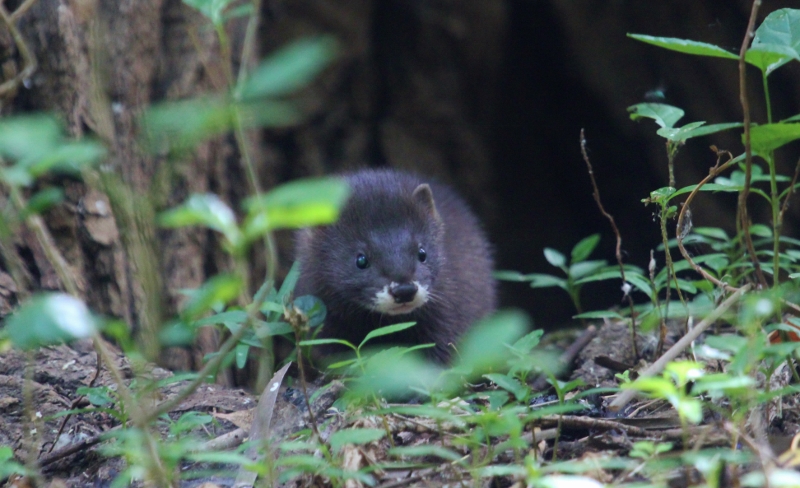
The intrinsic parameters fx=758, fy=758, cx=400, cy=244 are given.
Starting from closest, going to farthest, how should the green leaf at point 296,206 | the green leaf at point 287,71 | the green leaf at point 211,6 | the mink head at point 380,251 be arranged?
the green leaf at point 296,206, the green leaf at point 287,71, the green leaf at point 211,6, the mink head at point 380,251

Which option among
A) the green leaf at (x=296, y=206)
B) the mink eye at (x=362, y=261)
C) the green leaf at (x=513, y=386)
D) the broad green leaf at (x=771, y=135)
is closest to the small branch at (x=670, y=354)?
the green leaf at (x=513, y=386)

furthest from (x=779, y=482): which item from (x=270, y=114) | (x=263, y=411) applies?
(x=263, y=411)

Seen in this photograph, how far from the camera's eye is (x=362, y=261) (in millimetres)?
4871

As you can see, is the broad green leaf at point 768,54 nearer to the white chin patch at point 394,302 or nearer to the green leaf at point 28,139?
the green leaf at point 28,139

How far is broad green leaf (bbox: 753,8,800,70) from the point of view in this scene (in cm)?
263

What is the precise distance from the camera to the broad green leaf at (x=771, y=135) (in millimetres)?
2473

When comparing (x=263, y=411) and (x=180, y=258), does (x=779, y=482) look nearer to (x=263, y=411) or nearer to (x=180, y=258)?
(x=263, y=411)

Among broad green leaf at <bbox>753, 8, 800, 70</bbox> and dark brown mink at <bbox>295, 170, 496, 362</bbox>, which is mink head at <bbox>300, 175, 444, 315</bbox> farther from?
broad green leaf at <bbox>753, 8, 800, 70</bbox>

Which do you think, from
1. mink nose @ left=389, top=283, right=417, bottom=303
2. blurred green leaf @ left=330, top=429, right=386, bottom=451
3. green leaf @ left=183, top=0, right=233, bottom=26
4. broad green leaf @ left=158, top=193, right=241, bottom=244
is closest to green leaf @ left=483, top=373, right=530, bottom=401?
blurred green leaf @ left=330, top=429, right=386, bottom=451

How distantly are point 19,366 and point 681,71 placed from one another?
5.72 meters

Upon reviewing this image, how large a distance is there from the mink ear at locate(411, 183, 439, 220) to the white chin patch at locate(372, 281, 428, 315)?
765mm

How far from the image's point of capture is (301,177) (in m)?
8.09

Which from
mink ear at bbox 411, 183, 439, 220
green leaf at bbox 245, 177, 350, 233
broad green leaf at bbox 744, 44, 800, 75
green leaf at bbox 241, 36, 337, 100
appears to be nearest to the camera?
green leaf at bbox 245, 177, 350, 233

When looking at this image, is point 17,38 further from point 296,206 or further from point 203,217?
point 296,206
